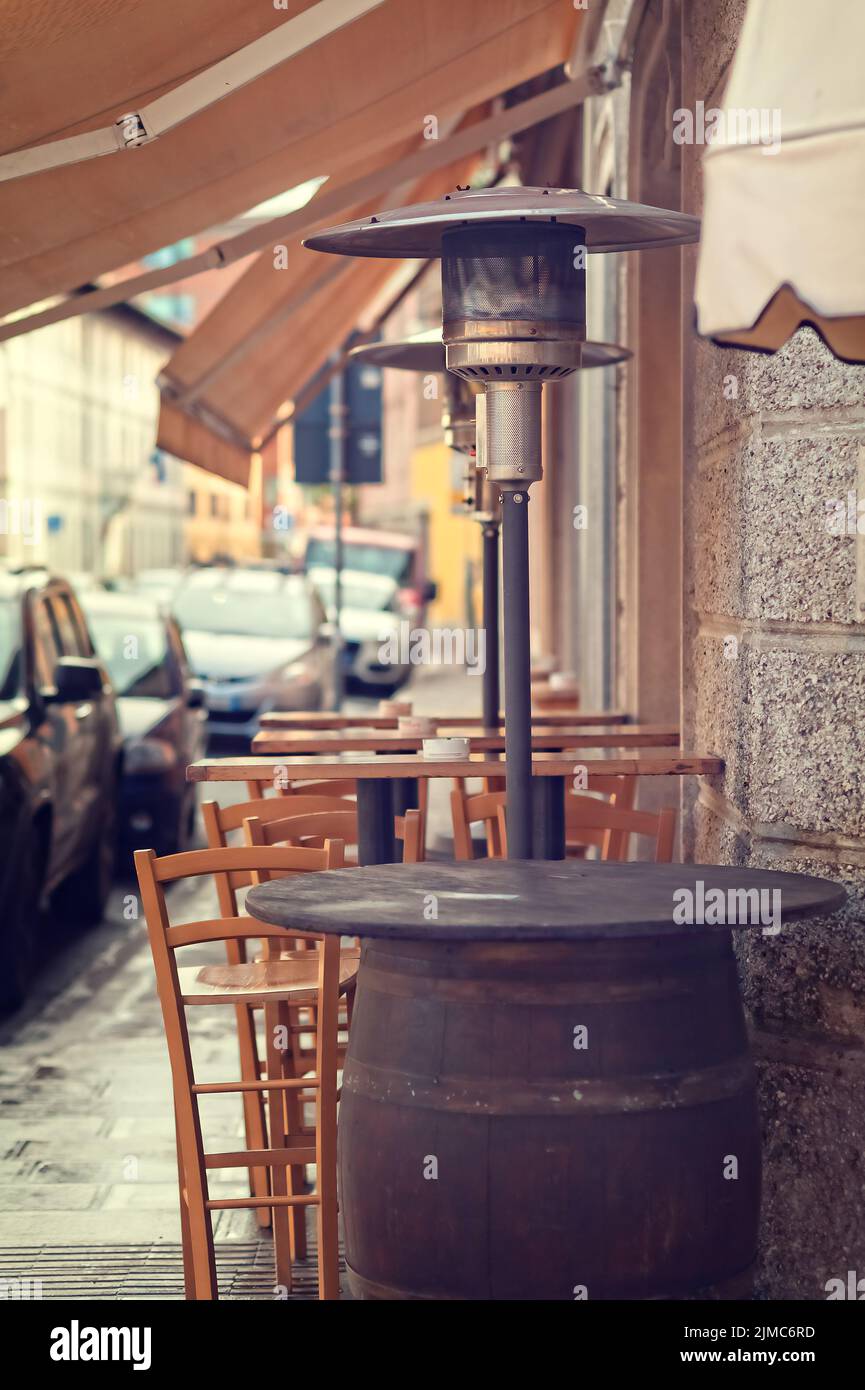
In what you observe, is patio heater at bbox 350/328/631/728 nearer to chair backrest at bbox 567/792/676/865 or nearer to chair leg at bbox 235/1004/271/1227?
chair backrest at bbox 567/792/676/865

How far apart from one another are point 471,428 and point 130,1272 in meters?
2.89

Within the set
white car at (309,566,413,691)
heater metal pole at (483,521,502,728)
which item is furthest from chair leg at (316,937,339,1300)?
white car at (309,566,413,691)

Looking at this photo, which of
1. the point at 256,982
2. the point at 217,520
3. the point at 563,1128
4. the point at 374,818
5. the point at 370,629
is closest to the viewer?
the point at 563,1128

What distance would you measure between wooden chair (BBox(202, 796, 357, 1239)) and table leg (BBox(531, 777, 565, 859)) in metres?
0.48

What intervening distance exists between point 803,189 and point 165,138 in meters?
3.12

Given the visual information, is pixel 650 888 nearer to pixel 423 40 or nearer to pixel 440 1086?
pixel 440 1086

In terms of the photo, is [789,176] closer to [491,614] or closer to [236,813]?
[236,813]

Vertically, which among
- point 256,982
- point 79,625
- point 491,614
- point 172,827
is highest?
point 491,614

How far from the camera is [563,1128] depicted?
123 inches

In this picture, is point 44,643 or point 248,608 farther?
point 248,608

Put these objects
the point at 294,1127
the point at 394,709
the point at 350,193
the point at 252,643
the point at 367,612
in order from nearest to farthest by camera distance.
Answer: the point at 294,1127 → the point at 350,193 → the point at 394,709 → the point at 252,643 → the point at 367,612

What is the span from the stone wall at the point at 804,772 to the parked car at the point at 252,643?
1043cm

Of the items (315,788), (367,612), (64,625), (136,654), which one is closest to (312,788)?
(315,788)

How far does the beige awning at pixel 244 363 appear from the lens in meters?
7.80
